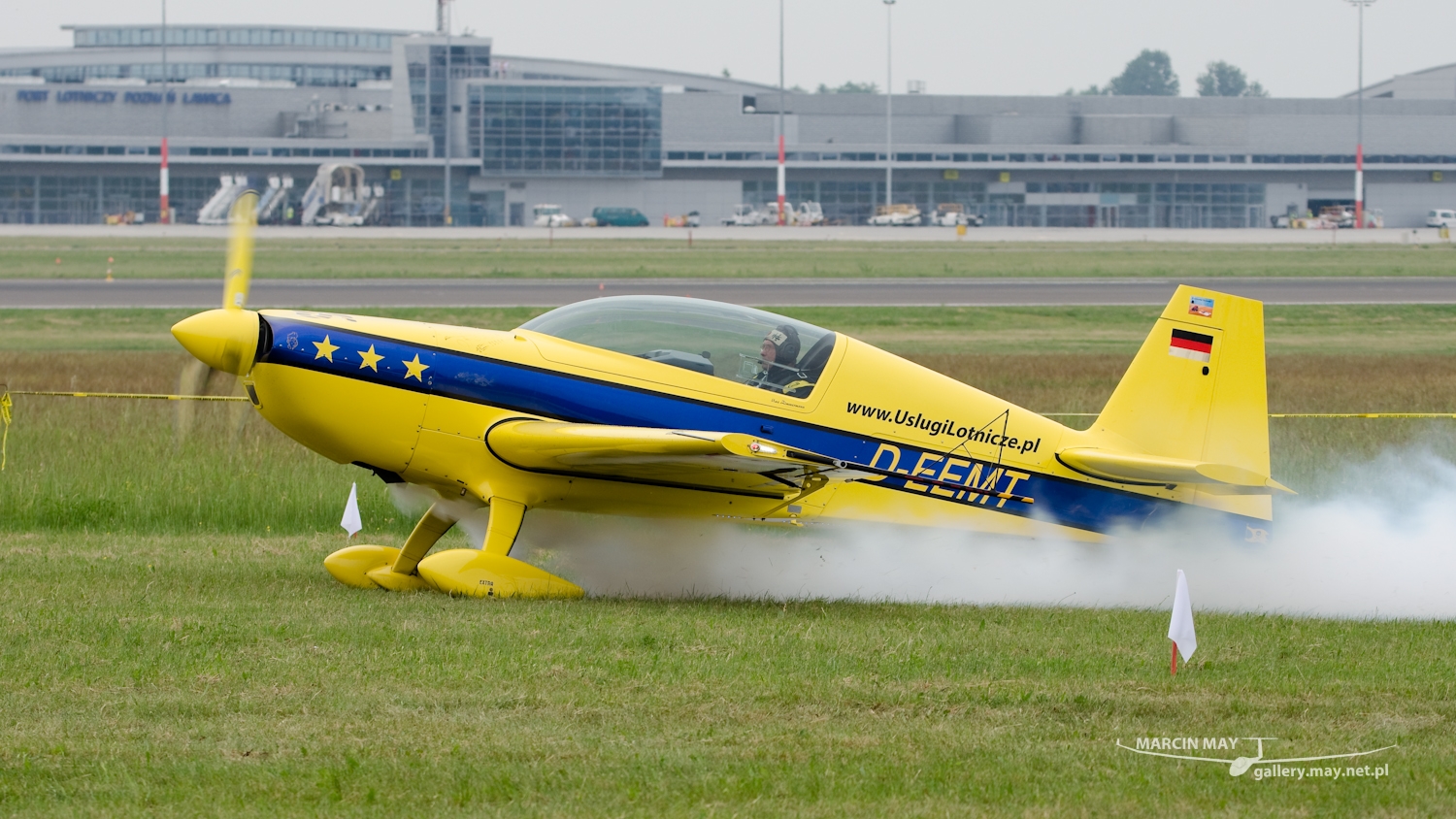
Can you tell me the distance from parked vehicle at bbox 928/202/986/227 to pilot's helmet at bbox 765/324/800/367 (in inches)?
3274

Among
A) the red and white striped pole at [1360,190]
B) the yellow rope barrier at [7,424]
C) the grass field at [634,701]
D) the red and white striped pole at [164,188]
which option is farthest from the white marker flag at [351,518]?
the red and white striped pole at [1360,190]

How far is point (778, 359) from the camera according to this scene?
1001 centimetres

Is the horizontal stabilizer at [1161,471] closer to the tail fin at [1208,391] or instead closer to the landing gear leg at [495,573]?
the tail fin at [1208,391]

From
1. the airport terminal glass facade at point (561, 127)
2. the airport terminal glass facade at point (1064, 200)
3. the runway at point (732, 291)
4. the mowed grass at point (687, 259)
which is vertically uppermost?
the airport terminal glass facade at point (561, 127)

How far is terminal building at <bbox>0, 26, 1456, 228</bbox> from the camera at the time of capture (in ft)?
314

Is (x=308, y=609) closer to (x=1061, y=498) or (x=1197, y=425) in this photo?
(x=1061, y=498)

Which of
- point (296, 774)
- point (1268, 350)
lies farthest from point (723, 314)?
point (1268, 350)

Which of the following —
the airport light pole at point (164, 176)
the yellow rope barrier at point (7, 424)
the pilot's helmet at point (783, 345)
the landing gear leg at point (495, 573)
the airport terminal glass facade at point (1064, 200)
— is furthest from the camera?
the airport terminal glass facade at point (1064, 200)

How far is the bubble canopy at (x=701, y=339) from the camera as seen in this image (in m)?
9.90

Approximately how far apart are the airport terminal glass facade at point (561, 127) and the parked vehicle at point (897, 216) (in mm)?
17189

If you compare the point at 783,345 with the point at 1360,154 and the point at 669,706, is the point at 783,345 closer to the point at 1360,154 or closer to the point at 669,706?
the point at 669,706

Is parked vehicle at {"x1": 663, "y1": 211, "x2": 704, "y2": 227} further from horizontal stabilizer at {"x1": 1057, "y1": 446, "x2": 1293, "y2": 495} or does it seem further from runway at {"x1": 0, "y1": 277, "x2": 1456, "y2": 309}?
horizontal stabilizer at {"x1": 1057, "y1": 446, "x2": 1293, "y2": 495}

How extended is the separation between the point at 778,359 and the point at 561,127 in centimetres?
8907

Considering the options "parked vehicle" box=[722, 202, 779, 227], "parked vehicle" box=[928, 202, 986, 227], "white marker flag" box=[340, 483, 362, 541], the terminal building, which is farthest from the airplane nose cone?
the terminal building
